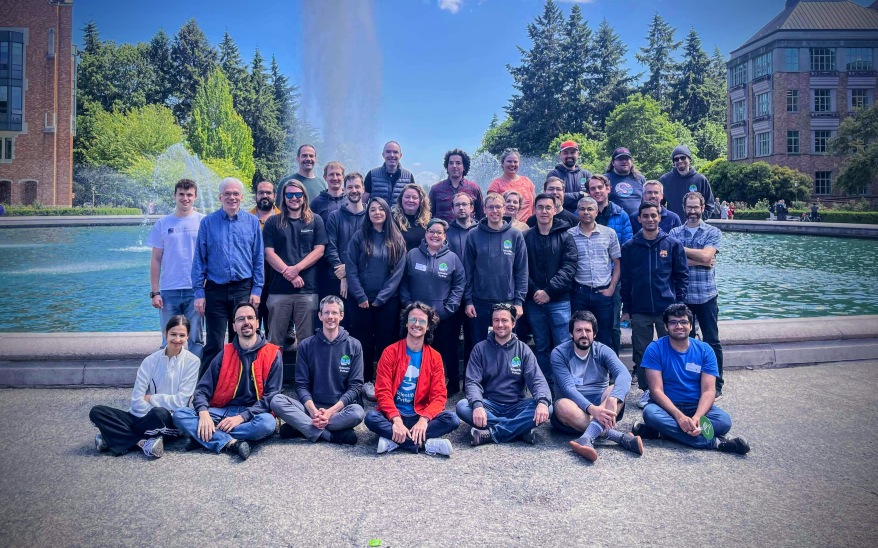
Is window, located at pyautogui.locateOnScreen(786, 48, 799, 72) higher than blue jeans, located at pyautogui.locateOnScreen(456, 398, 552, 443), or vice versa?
window, located at pyautogui.locateOnScreen(786, 48, 799, 72)

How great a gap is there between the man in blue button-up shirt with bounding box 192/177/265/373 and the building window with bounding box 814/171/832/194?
56560 millimetres

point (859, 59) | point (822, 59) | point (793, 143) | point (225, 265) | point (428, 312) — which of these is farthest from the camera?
point (793, 143)

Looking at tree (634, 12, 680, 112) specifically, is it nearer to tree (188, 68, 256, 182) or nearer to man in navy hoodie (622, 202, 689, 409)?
tree (188, 68, 256, 182)

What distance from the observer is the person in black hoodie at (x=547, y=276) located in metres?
6.72

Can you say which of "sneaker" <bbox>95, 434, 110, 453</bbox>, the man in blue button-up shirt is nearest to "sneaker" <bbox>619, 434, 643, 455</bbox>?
the man in blue button-up shirt

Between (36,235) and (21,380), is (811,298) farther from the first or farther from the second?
(36,235)

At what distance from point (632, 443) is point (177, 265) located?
15.7 ft

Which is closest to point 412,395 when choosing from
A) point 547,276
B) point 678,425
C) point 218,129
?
point 547,276

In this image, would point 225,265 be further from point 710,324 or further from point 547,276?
point 710,324

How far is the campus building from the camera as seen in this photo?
170 feet

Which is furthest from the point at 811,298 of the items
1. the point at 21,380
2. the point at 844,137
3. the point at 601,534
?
the point at 844,137

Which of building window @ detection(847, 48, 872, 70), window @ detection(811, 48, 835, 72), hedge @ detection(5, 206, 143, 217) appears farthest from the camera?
window @ detection(811, 48, 835, 72)

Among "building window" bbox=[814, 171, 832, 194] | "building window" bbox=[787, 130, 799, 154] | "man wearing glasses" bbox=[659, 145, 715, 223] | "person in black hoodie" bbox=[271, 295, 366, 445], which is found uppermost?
"building window" bbox=[787, 130, 799, 154]

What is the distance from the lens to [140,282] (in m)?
15.3
